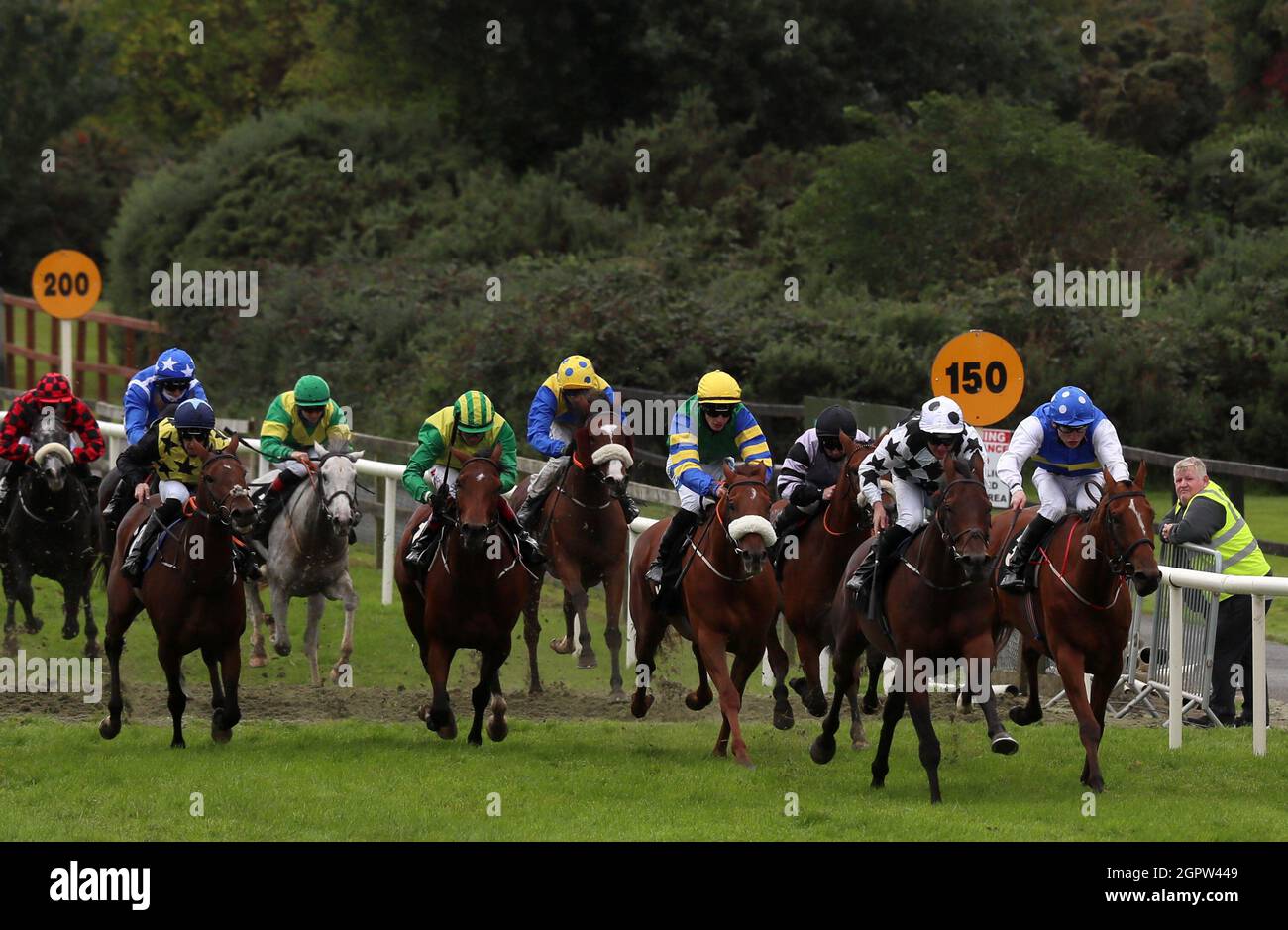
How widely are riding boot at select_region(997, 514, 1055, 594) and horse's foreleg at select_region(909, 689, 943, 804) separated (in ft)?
4.20

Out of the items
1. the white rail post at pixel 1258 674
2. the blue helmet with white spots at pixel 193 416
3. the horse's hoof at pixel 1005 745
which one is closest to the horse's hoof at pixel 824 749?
the horse's hoof at pixel 1005 745

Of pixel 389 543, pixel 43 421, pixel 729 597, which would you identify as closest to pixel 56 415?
pixel 43 421

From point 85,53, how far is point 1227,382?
78.8 ft

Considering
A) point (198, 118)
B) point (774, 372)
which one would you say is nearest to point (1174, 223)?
point (774, 372)

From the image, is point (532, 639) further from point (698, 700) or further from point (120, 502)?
point (120, 502)

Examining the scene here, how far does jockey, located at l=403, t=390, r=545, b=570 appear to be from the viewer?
11289mm

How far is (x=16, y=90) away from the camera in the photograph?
36281 mm

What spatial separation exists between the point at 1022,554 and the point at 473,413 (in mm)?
3284

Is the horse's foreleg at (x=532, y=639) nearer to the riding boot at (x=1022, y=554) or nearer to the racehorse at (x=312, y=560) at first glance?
the racehorse at (x=312, y=560)

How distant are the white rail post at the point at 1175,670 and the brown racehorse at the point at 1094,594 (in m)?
0.74

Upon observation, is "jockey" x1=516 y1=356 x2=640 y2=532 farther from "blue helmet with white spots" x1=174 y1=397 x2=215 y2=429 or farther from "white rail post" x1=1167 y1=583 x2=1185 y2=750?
"white rail post" x1=1167 y1=583 x2=1185 y2=750

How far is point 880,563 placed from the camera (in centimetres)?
1020

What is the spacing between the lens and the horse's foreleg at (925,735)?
31.4ft

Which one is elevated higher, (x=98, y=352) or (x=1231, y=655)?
(x=98, y=352)
